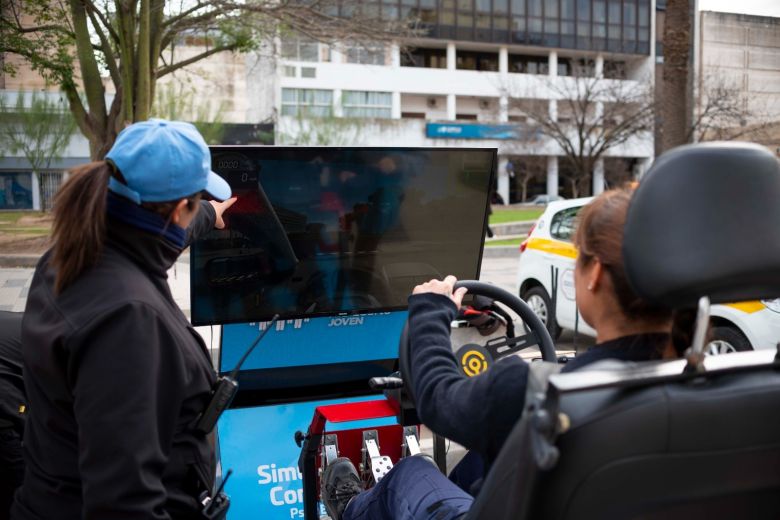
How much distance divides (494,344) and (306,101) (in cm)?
5900

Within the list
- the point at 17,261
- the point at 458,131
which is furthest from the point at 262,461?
the point at 458,131

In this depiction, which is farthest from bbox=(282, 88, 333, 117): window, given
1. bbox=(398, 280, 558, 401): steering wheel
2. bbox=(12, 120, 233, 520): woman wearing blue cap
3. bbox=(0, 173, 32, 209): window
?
bbox=(12, 120, 233, 520): woman wearing blue cap

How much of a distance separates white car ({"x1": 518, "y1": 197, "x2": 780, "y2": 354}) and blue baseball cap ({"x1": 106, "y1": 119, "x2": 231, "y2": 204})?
5338 millimetres

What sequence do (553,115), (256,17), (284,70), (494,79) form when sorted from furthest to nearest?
(494,79) → (284,70) → (553,115) → (256,17)

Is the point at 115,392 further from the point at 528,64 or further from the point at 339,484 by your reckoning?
the point at 528,64

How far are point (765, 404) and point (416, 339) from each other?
0.90 meters

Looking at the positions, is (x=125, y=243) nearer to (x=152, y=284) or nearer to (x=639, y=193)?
(x=152, y=284)

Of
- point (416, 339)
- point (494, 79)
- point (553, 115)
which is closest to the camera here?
point (416, 339)

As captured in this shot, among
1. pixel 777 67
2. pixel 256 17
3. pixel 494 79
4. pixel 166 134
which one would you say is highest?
pixel 494 79

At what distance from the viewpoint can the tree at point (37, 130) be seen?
36406 mm

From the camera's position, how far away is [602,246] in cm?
187

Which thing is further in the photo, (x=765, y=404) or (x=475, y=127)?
(x=475, y=127)

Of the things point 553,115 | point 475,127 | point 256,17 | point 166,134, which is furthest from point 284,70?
point 166,134

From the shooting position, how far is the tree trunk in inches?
488
